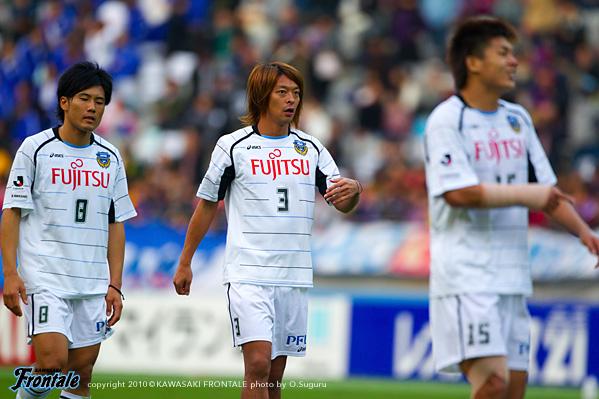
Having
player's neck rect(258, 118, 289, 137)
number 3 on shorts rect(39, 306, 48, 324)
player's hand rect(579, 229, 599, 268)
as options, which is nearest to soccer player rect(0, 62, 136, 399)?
number 3 on shorts rect(39, 306, 48, 324)

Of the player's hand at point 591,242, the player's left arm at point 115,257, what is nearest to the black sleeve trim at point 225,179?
the player's left arm at point 115,257

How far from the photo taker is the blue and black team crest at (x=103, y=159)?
6929 mm

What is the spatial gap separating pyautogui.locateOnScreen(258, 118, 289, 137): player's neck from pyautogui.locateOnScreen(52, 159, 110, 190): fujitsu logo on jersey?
1266mm

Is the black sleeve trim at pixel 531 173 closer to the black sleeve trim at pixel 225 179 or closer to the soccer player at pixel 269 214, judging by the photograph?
the soccer player at pixel 269 214

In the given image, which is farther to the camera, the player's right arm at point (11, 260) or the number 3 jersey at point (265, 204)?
the number 3 jersey at point (265, 204)

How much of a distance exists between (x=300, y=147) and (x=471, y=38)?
1.72 metres

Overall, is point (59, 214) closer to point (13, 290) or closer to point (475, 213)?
point (13, 290)

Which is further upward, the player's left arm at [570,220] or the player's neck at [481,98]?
the player's neck at [481,98]

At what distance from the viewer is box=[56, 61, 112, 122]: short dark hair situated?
6781mm

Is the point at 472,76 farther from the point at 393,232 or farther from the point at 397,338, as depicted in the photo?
the point at 393,232

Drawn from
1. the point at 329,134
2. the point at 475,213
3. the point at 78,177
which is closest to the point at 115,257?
the point at 78,177

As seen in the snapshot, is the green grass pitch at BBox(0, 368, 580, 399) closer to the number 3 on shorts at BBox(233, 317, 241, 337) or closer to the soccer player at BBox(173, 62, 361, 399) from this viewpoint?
the soccer player at BBox(173, 62, 361, 399)

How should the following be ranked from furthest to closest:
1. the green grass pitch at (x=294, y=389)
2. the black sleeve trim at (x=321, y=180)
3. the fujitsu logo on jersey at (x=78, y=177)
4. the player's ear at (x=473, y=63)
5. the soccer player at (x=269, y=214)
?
the green grass pitch at (x=294, y=389) < the black sleeve trim at (x=321, y=180) < the fujitsu logo on jersey at (x=78, y=177) < the soccer player at (x=269, y=214) < the player's ear at (x=473, y=63)

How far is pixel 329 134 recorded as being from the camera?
627 inches
